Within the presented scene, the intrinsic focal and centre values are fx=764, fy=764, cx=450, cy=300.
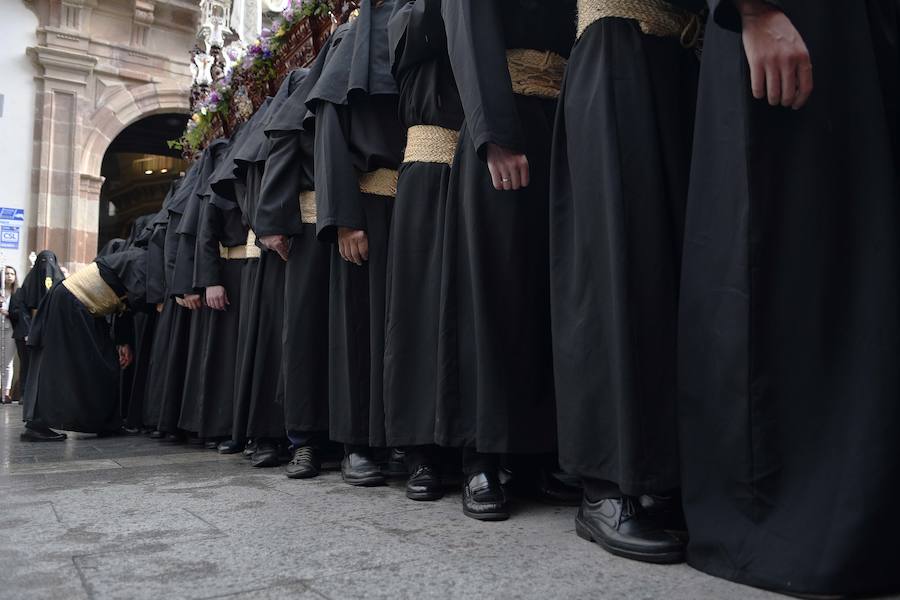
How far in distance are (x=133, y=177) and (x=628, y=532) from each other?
22439mm

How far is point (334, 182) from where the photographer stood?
132 inches

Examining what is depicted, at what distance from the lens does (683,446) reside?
1.86 meters

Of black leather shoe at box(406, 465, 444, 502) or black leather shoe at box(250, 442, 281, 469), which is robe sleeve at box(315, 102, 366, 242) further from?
black leather shoe at box(250, 442, 281, 469)

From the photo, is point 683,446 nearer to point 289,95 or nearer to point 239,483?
point 239,483

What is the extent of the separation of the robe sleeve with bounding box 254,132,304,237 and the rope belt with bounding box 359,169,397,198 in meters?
0.48

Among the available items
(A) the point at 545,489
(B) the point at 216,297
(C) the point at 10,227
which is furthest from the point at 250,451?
(C) the point at 10,227

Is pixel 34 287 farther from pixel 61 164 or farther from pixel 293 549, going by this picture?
pixel 293 549

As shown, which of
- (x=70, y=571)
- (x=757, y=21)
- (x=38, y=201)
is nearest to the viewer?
(x=757, y=21)

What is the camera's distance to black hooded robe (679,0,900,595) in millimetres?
1554

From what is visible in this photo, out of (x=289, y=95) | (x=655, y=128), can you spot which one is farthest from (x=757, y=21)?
(x=289, y=95)

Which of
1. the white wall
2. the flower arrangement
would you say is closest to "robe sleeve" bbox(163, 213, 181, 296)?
the flower arrangement

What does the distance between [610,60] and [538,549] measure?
1322mm

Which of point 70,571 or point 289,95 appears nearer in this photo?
point 70,571

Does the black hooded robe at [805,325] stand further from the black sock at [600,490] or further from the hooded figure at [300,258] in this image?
the hooded figure at [300,258]
